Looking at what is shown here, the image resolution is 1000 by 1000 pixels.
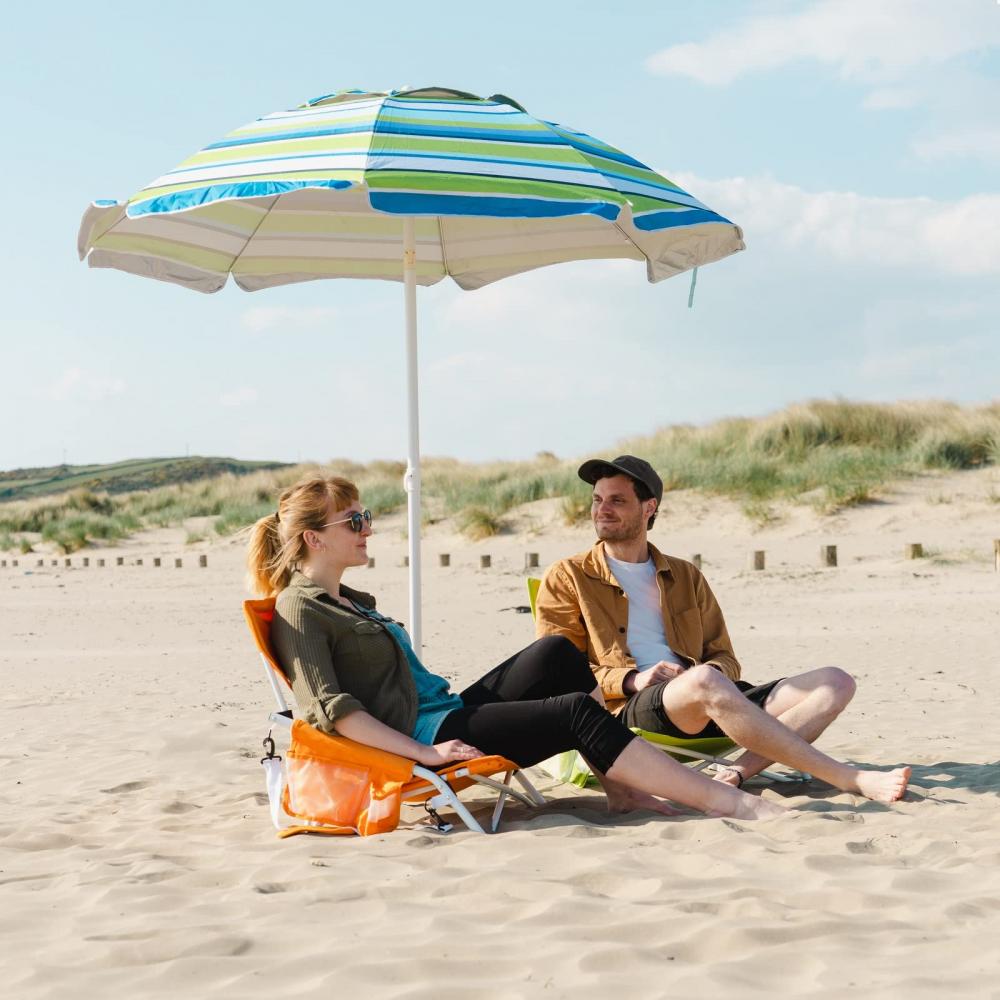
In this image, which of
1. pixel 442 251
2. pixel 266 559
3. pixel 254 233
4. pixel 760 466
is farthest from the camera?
pixel 760 466

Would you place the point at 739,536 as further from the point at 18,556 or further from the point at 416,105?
the point at 18,556

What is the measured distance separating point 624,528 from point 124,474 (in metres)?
72.5

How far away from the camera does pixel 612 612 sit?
496cm

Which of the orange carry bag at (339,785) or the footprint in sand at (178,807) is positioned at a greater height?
the orange carry bag at (339,785)

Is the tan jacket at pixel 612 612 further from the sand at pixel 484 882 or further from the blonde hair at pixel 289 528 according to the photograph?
the blonde hair at pixel 289 528

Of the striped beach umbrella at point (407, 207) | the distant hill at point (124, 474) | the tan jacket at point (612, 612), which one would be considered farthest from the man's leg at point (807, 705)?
the distant hill at point (124, 474)

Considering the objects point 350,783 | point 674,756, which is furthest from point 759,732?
point 350,783

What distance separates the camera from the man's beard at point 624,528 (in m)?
4.97

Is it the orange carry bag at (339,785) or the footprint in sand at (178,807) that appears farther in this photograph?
the footprint in sand at (178,807)

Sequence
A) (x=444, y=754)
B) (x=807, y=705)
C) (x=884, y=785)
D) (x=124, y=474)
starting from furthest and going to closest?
(x=124, y=474) < (x=807, y=705) < (x=884, y=785) < (x=444, y=754)

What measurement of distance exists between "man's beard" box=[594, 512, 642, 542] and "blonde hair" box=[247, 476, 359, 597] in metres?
1.05

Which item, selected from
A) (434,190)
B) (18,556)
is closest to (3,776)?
(434,190)

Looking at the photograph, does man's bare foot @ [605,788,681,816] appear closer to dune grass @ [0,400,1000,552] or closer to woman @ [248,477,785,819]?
woman @ [248,477,785,819]

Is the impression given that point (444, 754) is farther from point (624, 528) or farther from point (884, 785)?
point (884, 785)
